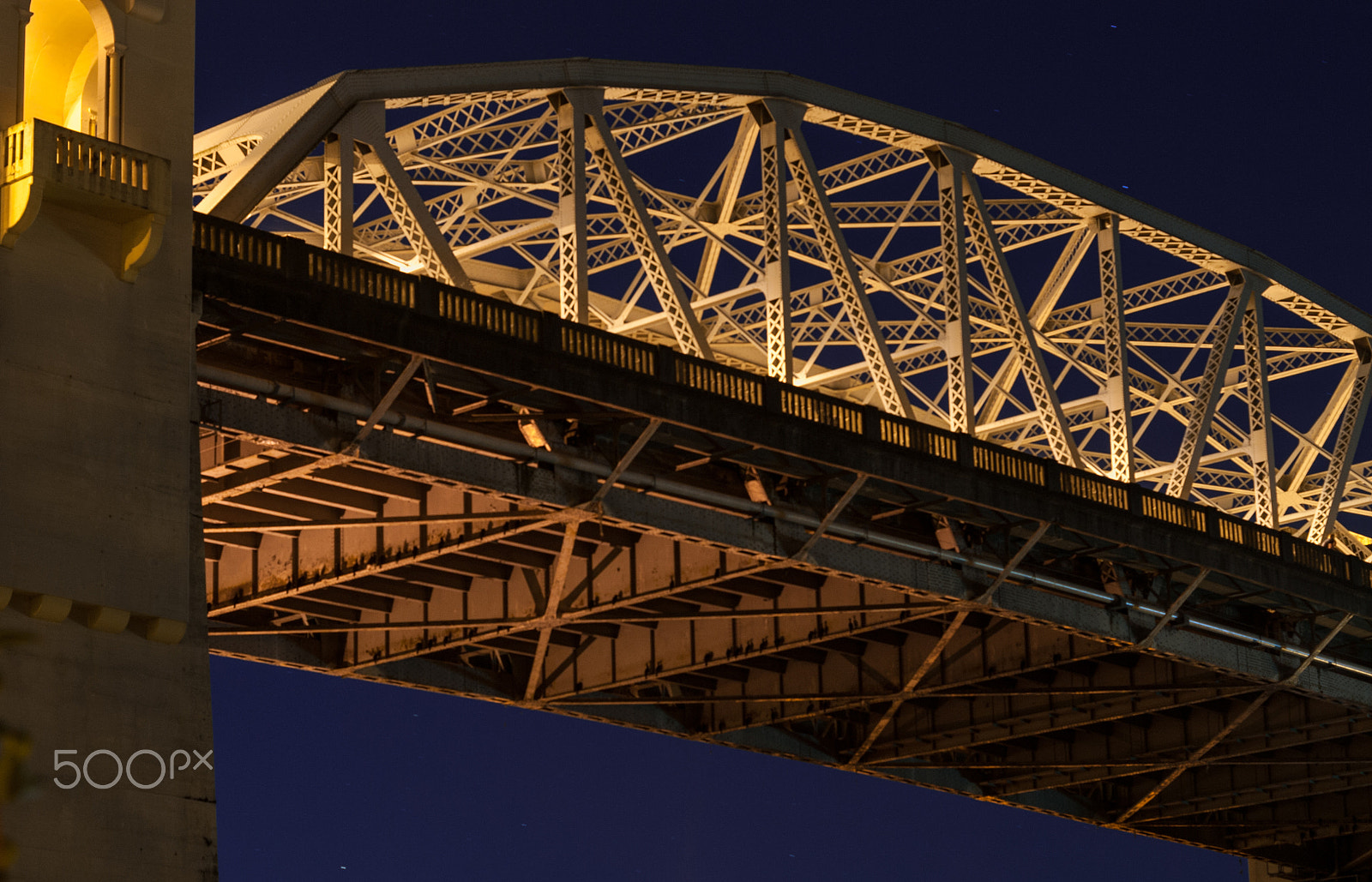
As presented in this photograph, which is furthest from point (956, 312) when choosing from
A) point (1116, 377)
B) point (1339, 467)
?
point (1339, 467)

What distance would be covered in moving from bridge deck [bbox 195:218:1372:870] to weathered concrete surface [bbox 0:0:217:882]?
482 cm

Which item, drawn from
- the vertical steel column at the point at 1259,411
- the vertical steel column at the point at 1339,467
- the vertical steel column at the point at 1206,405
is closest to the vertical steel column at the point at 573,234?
the vertical steel column at the point at 1206,405

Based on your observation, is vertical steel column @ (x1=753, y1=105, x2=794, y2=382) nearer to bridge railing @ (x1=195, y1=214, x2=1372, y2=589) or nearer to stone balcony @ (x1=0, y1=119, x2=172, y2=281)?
bridge railing @ (x1=195, y1=214, x2=1372, y2=589)

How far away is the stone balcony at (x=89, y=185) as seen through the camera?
32.3 metres

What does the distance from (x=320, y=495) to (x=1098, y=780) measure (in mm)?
36495

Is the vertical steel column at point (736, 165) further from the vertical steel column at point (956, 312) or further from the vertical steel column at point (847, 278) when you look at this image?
the vertical steel column at point (956, 312)

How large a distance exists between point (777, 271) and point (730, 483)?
→ 5.05 meters

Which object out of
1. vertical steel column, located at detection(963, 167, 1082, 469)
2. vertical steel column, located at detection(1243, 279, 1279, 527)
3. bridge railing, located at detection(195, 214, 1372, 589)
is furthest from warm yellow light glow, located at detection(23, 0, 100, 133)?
Answer: vertical steel column, located at detection(1243, 279, 1279, 527)

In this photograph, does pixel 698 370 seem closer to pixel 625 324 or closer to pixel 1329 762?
pixel 625 324

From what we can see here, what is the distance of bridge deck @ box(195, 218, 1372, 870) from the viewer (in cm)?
4325

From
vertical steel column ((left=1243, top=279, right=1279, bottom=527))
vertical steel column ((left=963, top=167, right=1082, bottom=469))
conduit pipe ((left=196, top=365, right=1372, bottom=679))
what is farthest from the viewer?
vertical steel column ((left=1243, top=279, right=1279, bottom=527))

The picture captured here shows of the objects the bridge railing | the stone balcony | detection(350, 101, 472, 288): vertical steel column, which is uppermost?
detection(350, 101, 472, 288): vertical steel column

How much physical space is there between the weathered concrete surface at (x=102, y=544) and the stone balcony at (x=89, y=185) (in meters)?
0.26

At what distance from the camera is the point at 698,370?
157 feet
